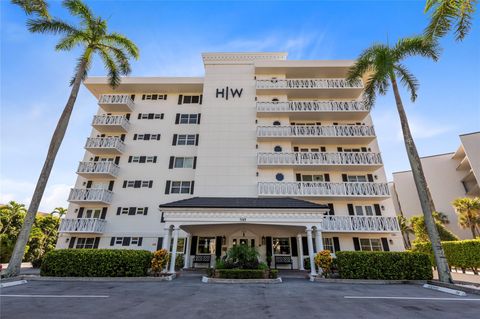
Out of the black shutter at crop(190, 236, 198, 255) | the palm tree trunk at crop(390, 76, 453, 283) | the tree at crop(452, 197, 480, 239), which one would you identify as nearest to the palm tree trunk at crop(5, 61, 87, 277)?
the black shutter at crop(190, 236, 198, 255)

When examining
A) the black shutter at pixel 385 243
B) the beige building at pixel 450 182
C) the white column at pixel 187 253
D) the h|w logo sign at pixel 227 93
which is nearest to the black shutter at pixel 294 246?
the black shutter at pixel 385 243

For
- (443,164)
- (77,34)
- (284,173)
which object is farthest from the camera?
(443,164)

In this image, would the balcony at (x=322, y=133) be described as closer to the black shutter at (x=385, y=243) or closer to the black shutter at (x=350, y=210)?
the black shutter at (x=350, y=210)

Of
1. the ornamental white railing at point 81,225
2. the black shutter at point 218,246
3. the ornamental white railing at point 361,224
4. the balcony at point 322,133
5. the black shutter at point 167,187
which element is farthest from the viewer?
the black shutter at point 167,187

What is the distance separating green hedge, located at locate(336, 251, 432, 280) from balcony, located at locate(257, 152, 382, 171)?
8.38 meters

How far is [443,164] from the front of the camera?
32.9 metres

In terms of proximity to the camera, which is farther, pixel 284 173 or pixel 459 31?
pixel 284 173

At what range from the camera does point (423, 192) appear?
12703 mm

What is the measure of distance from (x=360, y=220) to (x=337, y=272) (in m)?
5.82

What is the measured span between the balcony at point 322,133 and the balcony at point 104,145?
14.1 metres

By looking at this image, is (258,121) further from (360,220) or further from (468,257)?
(468,257)

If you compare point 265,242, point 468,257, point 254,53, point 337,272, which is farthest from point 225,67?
point 468,257

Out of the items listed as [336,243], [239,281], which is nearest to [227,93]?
[336,243]

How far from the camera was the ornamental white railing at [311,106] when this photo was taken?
21.2 m
